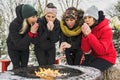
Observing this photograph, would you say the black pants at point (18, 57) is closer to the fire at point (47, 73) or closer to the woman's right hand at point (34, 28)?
the woman's right hand at point (34, 28)

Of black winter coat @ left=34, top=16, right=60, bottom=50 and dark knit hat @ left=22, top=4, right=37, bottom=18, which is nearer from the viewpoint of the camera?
dark knit hat @ left=22, top=4, right=37, bottom=18


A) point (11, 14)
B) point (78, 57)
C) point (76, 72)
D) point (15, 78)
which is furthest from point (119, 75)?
point (11, 14)

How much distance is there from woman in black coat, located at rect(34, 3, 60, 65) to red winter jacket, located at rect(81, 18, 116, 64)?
487mm

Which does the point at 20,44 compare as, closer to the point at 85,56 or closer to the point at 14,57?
the point at 14,57

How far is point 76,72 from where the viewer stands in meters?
4.71

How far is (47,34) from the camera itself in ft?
18.6

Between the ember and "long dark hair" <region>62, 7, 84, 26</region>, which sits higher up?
"long dark hair" <region>62, 7, 84, 26</region>

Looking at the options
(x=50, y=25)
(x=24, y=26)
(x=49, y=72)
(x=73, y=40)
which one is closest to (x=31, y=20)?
(x=24, y=26)

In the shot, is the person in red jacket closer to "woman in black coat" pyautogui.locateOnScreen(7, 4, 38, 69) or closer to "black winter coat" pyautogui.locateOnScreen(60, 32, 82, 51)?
"black winter coat" pyautogui.locateOnScreen(60, 32, 82, 51)

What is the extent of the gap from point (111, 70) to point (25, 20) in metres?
1.60

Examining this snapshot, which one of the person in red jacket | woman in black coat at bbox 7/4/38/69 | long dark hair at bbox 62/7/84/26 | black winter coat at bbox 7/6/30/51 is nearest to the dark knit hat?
woman in black coat at bbox 7/4/38/69

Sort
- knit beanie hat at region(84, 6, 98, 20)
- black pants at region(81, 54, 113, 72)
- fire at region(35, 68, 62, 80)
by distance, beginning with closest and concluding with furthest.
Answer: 1. fire at region(35, 68, 62, 80)
2. knit beanie hat at region(84, 6, 98, 20)
3. black pants at region(81, 54, 113, 72)

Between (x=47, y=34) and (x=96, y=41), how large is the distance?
854mm

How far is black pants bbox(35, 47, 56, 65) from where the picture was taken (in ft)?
19.3
